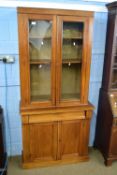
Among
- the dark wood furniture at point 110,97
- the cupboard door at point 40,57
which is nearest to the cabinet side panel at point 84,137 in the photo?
the dark wood furniture at point 110,97

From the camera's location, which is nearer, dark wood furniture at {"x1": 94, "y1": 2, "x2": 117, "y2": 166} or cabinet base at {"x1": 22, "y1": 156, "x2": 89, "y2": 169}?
dark wood furniture at {"x1": 94, "y1": 2, "x2": 117, "y2": 166}

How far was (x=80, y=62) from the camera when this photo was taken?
225 centimetres

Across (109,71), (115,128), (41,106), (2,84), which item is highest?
(109,71)

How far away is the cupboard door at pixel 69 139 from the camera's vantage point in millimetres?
2328

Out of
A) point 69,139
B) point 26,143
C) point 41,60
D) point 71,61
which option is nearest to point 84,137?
point 69,139

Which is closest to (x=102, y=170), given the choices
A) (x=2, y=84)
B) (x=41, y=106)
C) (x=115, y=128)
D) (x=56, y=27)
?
(x=115, y=128)

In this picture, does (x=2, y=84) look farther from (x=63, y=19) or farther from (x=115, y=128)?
(x=115, y=128)

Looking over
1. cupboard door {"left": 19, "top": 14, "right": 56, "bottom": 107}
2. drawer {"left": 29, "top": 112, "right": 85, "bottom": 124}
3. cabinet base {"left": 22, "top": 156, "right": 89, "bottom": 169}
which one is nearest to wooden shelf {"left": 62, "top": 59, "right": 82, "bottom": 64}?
cupboard door {"left": 19, "top": 14, "right": 56, "bottom": 107}

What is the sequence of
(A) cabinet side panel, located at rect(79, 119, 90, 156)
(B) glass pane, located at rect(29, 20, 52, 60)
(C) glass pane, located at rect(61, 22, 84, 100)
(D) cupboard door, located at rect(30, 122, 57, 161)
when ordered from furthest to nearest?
1. (A) cabinet side panel, located at rect(79, 119, 90, 156)
2. (D) cupboard door, located at rect(30, 122, 57, 161)
3. (C) glass pane, located at rect(61, 22, 84, 100)
4. (B) glass pane, located at rect(29, 20, 52, 60)

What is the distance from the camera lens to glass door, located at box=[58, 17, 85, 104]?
2126mm

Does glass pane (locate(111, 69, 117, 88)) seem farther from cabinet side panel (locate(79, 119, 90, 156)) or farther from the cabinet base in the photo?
the cabinet base

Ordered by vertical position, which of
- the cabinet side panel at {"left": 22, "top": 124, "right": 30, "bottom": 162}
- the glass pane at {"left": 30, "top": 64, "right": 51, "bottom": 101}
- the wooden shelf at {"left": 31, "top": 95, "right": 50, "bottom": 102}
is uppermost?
the glass pane at {"left": 30, "top": 64, "right": 51, "bottom": 101}

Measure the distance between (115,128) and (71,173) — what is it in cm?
82

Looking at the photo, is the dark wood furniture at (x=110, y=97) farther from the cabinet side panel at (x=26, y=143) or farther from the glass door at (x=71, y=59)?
the cabinet side panel at (x=26, y=143)
